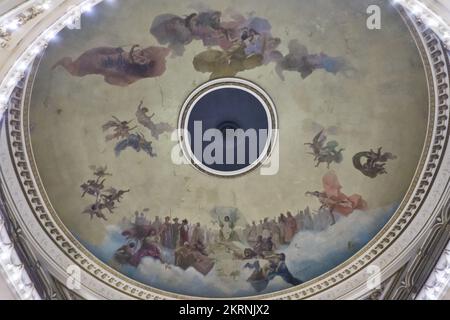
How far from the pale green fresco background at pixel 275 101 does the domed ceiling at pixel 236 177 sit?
1.2 inches

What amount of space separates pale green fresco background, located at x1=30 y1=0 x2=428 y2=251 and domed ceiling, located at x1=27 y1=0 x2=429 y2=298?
3 centimetres

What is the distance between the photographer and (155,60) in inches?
549

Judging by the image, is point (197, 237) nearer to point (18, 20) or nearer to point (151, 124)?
point (151, 124)

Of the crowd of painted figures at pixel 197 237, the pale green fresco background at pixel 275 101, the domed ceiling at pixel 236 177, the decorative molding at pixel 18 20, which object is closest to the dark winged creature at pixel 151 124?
the domed ceiling at pixel 236 177

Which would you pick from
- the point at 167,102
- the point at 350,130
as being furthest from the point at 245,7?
the point at 350,130

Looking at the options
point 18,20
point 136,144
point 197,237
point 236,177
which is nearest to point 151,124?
point 136,144

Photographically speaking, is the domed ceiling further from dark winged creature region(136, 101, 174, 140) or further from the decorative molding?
the decorative molding

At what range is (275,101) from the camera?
47.6 feet

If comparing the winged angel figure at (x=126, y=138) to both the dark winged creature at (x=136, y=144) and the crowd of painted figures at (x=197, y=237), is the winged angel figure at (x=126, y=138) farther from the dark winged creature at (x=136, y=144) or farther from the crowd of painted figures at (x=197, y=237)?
the crowd of painted figures at (x=197, y=237)

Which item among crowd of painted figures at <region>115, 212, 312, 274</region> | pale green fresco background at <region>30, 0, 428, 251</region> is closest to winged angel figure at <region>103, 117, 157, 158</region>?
pale green fresco background at <region>30, 0, 428, 251</region>

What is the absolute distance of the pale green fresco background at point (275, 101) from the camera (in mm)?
13031

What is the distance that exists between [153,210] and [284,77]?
15.0 ft

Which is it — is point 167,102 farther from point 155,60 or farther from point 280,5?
point 280,5
